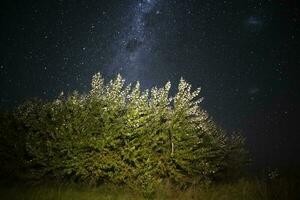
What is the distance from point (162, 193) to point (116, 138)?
3.01m

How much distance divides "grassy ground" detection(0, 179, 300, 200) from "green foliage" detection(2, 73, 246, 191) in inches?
24.8

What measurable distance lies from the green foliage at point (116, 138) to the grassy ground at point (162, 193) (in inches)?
24.8

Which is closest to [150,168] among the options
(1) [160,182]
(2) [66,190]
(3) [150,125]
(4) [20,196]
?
(1) [160,182]

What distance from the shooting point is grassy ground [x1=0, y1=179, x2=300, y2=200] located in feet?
48.4

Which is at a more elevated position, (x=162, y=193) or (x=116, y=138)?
(x=116, y=138)

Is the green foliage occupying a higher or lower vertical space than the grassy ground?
higher

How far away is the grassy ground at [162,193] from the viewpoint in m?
14.8

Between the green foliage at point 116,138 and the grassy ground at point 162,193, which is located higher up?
the green foliage at point 116,138

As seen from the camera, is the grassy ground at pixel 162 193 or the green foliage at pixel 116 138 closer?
the grassy ground at pixel 162 193

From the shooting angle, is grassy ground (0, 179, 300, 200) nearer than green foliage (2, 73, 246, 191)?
Yes

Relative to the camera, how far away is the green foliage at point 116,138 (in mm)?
17094

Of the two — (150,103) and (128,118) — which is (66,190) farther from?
(150,103)

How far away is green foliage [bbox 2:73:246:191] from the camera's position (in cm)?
1709

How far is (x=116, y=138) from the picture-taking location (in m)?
17.6
